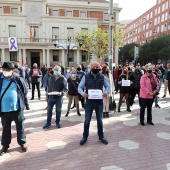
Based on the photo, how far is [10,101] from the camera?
3943 mm

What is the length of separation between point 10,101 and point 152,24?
67660mm

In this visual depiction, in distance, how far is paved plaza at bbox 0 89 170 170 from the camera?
11.9ft

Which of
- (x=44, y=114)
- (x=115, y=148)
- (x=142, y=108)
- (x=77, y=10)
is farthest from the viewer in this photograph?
(x=77, y=10)

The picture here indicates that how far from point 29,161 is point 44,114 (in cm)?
359

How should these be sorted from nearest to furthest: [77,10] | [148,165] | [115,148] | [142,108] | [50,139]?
[148,165] → [115,148] → [50,139] → [142,108] → [77,10]

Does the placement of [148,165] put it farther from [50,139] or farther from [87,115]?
[50,139]

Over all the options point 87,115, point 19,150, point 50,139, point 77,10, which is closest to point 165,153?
point 87,115

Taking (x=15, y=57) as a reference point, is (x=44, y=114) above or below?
below

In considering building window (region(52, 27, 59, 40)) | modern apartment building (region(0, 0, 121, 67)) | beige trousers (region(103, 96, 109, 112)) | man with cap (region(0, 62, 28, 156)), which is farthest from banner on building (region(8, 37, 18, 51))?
building window (region(52, 27, 59, 40))

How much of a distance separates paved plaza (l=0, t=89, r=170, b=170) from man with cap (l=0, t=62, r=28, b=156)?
1.18ft

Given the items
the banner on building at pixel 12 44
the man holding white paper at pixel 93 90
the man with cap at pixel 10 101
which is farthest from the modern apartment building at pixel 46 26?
the man with cap at pixel 10 101

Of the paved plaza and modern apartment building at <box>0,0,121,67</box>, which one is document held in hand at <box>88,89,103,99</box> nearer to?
the paved plaza

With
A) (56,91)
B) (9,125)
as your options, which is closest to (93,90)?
(56,91)

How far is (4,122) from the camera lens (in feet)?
13.2
